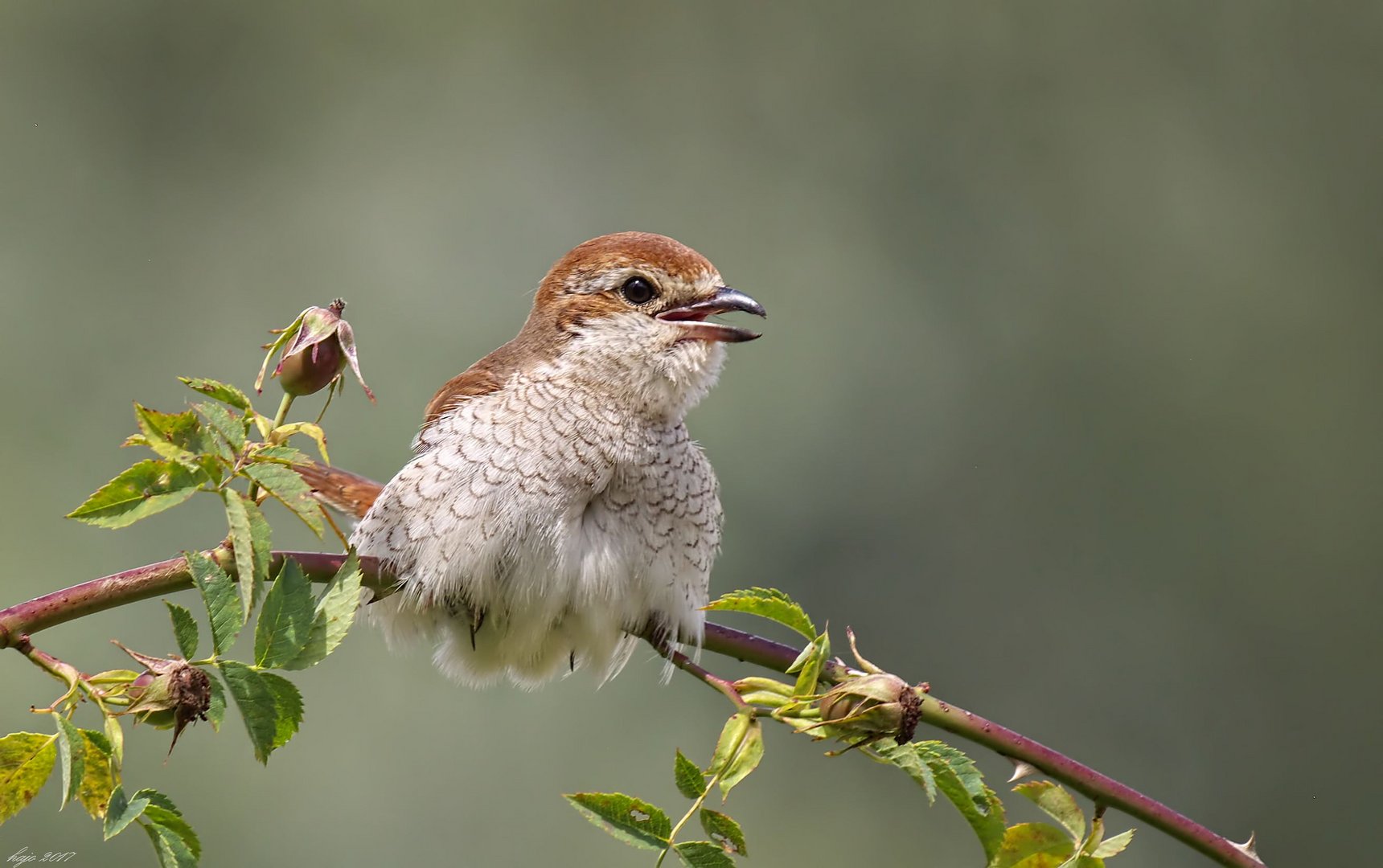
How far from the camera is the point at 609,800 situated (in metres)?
1.70

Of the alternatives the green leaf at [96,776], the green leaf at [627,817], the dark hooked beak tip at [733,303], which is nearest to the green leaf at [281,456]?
the green leaf at [96,776]

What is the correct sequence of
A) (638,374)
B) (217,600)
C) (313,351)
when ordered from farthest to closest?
1. (638,374)
2. (313,351)
3. (217,600)

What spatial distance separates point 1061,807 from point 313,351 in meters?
1.25

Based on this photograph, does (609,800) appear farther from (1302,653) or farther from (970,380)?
(1302,653)

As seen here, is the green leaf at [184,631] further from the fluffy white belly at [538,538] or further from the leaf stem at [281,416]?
the fluffy white belly at [538,538]

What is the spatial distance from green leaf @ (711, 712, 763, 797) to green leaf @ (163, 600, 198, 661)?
2.20 feet

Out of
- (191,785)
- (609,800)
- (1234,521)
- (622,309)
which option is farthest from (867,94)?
(609,800)

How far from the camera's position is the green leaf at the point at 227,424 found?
1.57m

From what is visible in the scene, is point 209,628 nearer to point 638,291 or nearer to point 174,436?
point 174,436

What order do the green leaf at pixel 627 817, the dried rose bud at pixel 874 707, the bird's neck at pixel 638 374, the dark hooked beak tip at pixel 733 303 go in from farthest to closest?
the dark hooked beak tip at pixel 733 303 < the bird's neck at pixel 638 374 < the dried rose bud at pixel 874 707 < the green leaf at pixel 627 817

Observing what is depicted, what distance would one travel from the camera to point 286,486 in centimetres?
160

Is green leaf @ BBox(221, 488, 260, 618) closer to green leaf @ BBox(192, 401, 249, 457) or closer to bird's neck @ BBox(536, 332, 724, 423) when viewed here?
green leaf @ BBox(192, 401, 249, 457)

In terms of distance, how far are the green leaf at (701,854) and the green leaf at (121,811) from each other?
2.07ft

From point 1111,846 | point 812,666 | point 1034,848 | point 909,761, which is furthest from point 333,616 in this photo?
point 1111,846
